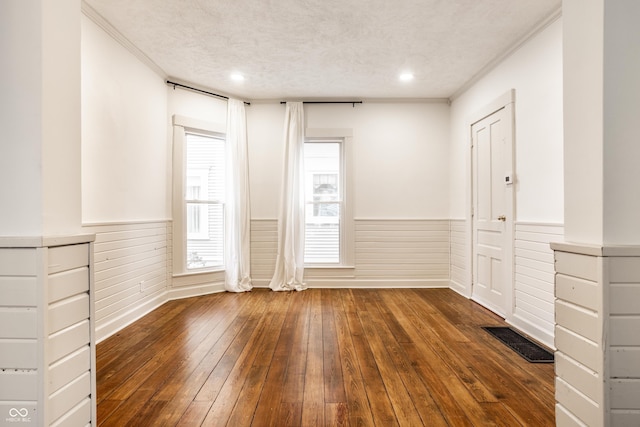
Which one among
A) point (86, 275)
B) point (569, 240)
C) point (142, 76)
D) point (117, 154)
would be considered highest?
point (142, 76)

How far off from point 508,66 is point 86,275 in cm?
406

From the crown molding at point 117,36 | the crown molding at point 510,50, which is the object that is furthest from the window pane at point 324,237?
the crown molding at point 117,36

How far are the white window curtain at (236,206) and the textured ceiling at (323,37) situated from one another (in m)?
0.52

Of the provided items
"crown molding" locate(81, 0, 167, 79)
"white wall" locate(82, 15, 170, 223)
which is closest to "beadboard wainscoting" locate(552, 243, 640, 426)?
"white wall" locate(82, 15, 170, 223)

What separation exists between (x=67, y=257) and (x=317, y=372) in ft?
5.50

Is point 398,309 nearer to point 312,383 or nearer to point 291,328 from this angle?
point 291,328

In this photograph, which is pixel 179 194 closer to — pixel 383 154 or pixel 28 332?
pixel 383 154

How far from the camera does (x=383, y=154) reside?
16.9 ft

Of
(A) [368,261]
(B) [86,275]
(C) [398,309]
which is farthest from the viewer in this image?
(A) [368,261]

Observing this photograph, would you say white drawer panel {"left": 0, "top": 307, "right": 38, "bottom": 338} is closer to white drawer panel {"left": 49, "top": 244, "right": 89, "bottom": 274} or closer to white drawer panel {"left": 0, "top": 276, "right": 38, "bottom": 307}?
white drawer panel {"left": 0, "top": 276, "right": 38, "bottom": 307}

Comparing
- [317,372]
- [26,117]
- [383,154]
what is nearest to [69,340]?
[26,117]

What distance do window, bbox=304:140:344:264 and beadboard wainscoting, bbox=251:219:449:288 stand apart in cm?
27

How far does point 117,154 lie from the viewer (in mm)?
3311

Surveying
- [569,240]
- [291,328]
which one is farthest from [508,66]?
[291,328]
